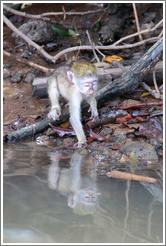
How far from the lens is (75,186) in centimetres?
363

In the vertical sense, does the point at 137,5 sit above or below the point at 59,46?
above

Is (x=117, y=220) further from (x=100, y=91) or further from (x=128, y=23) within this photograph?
(x=128, y=23)

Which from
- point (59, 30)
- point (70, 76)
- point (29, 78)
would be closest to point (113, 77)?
point (70, 76)

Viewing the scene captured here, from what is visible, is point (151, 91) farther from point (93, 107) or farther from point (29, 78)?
point (29, 78)

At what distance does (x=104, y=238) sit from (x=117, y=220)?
11.3 inches

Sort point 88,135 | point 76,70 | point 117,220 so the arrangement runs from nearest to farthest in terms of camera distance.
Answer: point 117,220
point 76,70
point 88,135

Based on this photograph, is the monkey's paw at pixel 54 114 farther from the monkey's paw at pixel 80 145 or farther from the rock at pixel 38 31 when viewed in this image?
the rock at pixel 38 31

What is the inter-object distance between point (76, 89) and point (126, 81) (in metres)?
0.91

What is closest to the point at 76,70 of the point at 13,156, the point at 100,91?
the point at 100,91

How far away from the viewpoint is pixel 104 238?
A: 2666 mm

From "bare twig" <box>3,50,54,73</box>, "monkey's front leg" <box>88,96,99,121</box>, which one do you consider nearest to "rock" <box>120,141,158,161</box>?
"monkey's front leg" <box>88,96,99,121</box>

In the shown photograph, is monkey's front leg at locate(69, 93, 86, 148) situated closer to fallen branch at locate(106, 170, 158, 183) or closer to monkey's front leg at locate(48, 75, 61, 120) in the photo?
monkey's front leg at locate(48, 75, 61, 120)

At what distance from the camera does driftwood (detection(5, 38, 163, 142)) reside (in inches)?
232

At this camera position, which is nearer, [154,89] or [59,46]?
[154,89]
